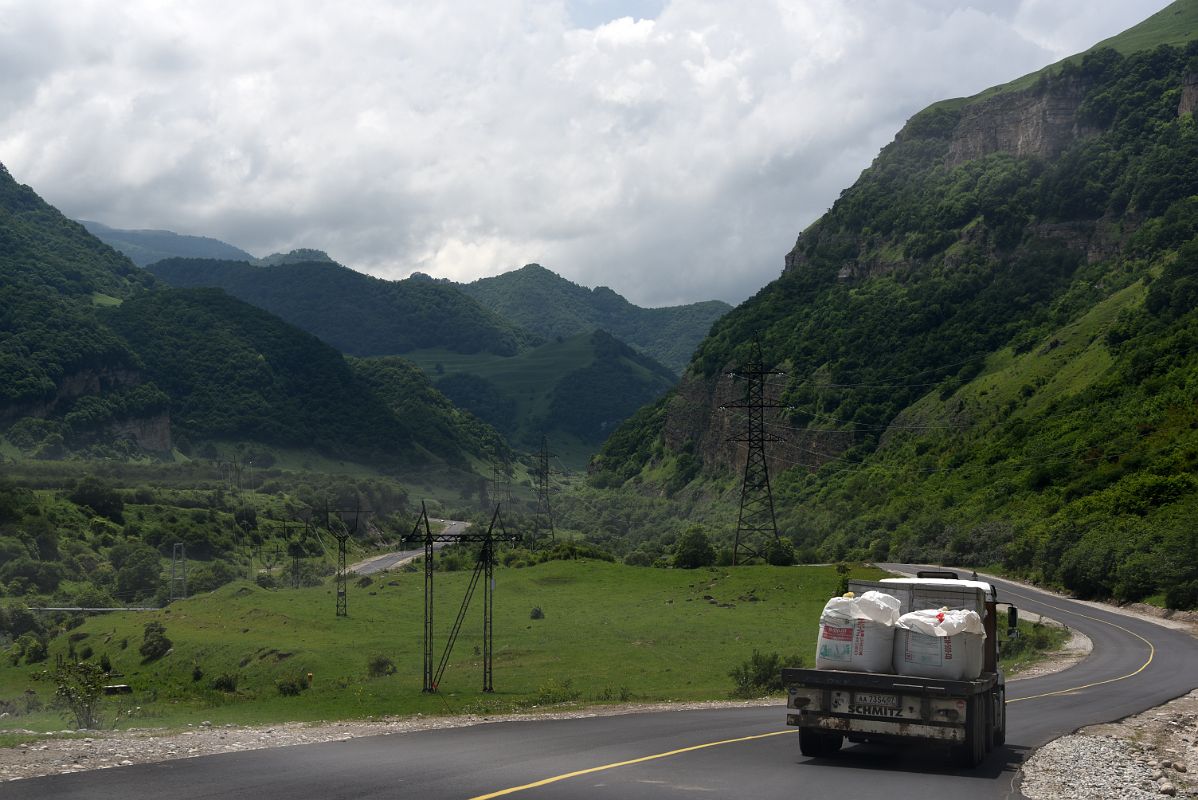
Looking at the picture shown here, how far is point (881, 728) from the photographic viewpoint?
20875 mm

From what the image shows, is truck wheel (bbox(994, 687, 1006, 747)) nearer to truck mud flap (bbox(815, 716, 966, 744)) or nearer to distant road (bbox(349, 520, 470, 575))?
truck mud flap (bbox(815, 716, 966, 744))

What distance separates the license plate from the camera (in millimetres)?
20844

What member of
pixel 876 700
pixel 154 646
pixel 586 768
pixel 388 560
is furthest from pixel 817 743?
pixel 388 560

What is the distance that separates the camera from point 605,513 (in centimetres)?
18188

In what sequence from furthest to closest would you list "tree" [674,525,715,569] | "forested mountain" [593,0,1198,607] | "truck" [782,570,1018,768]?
"tree" [674,525,715,569]
"forested mountain" [593,0,1198,607]
"truck" [782,570,1018,768]

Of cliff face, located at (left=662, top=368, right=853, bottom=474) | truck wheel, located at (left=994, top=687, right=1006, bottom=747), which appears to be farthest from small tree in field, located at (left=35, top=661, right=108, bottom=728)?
cliff face, located at (left=662, top=368, right=853, bottom=474)

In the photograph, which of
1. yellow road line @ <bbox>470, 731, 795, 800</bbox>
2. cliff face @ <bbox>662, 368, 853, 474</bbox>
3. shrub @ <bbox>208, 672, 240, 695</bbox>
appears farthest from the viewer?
cliff face @ <bbox>662, 368, 853, 474</bbox>

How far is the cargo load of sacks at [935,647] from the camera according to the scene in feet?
69.3

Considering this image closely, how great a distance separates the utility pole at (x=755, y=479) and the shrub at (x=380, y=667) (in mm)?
23927

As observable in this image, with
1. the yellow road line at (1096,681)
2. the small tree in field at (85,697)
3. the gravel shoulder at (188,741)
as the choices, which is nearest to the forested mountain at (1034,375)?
the yellow road line at (1096,681)

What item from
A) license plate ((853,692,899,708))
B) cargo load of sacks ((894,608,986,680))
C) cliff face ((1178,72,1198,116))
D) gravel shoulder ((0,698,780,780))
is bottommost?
gravel shoulder ((0,698,780,780))

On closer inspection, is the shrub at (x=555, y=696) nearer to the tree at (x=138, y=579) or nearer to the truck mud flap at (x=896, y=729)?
the truck mud flap at (x=896, y=729)

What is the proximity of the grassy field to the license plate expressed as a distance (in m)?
16.9

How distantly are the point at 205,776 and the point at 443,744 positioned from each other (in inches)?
244
